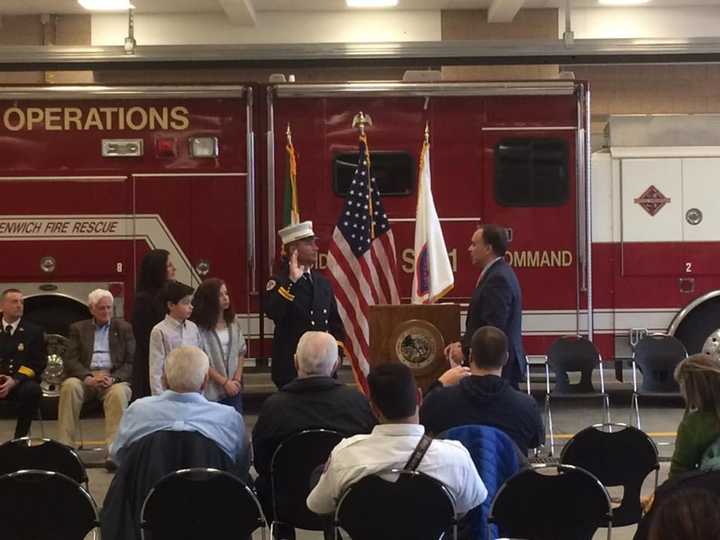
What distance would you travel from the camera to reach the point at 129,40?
33.4 feet

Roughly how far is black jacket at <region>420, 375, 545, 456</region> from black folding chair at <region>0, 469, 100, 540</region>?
4.84 ft

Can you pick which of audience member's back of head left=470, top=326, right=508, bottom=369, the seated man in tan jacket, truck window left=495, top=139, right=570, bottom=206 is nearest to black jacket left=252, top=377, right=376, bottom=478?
audience member's back of head left=470, top=326, right=508, bottom=369

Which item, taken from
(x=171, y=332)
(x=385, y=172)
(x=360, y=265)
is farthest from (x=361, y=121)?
(x=171, y=332)

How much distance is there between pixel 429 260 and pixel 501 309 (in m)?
1.67

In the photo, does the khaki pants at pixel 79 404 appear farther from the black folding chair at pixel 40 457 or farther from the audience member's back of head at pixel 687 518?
the audience member's back of head at pixel 687 518

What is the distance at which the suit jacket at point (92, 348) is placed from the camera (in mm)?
7926

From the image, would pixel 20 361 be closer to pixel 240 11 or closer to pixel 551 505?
pixel 551 505

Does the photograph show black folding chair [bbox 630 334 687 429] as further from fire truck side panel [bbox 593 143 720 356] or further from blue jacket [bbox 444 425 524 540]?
blue jacket [bbox 444 425 524 540]

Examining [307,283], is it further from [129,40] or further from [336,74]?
[336,74]

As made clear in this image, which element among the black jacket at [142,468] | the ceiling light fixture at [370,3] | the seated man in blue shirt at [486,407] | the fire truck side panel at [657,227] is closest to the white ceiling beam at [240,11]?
the ceiling light fixture at [370,3]

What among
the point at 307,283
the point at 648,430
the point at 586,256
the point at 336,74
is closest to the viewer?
the point at 307,283

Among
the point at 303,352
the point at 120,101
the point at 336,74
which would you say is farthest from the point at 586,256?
the point at 336,74

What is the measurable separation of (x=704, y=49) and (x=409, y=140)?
3.48 m

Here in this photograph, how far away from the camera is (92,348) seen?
7961 mm
